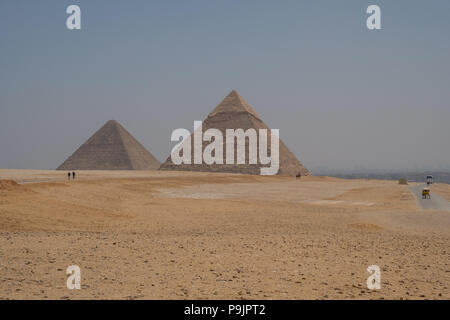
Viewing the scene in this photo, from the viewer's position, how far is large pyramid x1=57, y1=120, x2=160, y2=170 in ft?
381

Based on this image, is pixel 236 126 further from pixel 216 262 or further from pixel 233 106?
pixel 216 262

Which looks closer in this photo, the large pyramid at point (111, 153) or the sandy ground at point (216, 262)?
the sandy ground at point (216, 262)

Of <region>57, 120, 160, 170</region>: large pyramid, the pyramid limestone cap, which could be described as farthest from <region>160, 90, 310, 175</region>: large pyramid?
<region>57, 120, 160, 170</region>: large pyramid

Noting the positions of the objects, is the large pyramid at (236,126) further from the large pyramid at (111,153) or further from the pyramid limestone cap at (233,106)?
the large pyramid at (111,153)

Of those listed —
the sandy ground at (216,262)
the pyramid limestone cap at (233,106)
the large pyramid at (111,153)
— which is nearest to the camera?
the sandy ground at (216,262)

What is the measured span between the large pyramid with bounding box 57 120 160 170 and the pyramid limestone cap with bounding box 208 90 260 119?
2284cm

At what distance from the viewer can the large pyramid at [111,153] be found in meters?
116

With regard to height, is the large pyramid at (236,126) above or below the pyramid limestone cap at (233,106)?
below

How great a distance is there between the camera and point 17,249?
8.09 m

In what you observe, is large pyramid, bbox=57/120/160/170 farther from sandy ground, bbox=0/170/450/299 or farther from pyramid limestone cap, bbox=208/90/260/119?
sandy ground, bbox=0/170/450/299

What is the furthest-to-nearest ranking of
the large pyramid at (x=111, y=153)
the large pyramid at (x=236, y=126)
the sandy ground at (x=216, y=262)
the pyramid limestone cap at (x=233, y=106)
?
the pyramid limestone cap at (x=233, y=106)
the large pyramid at (x=111, y=153)
the large pyramid at (x=236, y=126)
the sandy ground at (x=216, y=262)

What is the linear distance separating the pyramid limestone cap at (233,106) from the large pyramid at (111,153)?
22.8 meters

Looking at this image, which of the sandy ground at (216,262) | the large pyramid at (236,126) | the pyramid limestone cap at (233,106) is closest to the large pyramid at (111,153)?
the large pyramid at (236,126)
